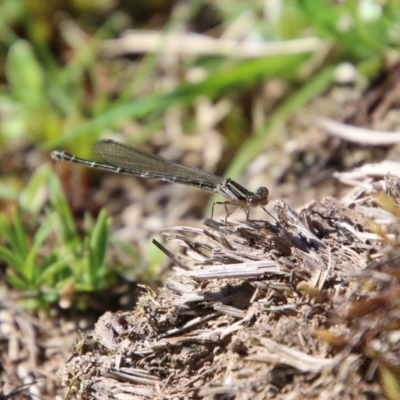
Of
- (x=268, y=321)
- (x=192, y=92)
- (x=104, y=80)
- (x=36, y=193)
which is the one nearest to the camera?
(x=268, y=321)

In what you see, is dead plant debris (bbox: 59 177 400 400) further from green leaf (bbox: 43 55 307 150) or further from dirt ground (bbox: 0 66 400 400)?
green leaf (bbox: 43 55 307 150)

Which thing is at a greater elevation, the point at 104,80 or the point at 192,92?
the point at 104,80

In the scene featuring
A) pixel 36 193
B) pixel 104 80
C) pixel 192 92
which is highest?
pixel 104 80

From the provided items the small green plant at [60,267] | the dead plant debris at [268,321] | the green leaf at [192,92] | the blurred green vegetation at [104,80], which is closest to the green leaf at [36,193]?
the blurred green vegetation at [104,80]

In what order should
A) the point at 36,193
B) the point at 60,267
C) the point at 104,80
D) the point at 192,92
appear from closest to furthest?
the point at 60,267
the point at 36,193
the point at 192,92
the point at 104,80

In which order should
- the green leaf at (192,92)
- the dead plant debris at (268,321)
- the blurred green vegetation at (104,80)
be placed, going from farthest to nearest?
the green leaf at (192,92)
the blurred green vegetation at (104,80)
the dead plant debris at (268,321)

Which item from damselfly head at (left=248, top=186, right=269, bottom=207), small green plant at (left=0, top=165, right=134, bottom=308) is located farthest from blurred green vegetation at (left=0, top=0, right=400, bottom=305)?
damselfly head at (left=248, top=186, right=269, bottom=207)

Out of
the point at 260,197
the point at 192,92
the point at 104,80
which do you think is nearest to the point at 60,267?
the point at 260,197

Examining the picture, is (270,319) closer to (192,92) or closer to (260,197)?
(260,197)

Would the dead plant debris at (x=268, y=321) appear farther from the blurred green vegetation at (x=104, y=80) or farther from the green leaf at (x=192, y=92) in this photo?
the green leaf at (x=192, y=92)
